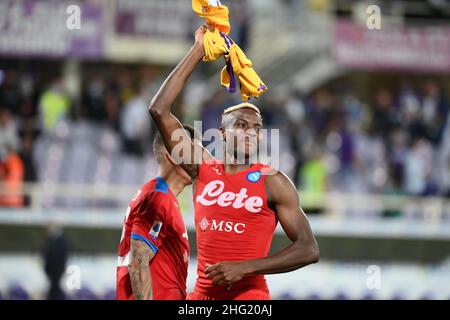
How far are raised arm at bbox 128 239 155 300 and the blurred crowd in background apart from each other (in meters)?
8.55

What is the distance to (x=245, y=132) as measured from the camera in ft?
17.9

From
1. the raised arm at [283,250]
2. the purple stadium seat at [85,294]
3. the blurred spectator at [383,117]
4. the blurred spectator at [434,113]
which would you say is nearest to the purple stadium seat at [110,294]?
the purple stadium seat at [85,294]

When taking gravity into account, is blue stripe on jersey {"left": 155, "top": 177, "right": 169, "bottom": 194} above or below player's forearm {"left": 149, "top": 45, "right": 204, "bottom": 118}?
below

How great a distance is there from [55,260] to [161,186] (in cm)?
689

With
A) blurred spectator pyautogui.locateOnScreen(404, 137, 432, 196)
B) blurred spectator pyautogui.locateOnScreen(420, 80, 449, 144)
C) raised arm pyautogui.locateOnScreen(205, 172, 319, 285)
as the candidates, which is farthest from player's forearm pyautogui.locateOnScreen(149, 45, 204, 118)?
blurred spectator pyautogui.locateOnScreen(420, 80, 449, 144)

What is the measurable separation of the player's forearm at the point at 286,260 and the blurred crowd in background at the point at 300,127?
31.6 ft

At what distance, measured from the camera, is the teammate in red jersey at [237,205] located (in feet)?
17.4

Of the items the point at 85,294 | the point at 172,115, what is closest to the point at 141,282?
the point at 172,115

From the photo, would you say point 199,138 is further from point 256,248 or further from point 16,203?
point 16,203

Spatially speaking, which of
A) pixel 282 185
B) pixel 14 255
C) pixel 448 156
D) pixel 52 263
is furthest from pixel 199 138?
pixel 448 156

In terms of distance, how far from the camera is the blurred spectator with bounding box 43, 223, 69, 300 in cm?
1264

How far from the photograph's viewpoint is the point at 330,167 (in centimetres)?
1639

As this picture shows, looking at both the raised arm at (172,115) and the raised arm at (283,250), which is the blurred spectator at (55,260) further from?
the raised arm at (283,250)

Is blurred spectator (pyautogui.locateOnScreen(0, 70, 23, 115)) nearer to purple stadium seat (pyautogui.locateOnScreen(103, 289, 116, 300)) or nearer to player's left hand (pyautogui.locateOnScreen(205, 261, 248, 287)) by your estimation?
purple stadium seat (pyautogui.locateOnScreen(103, 289, 116, 300))
